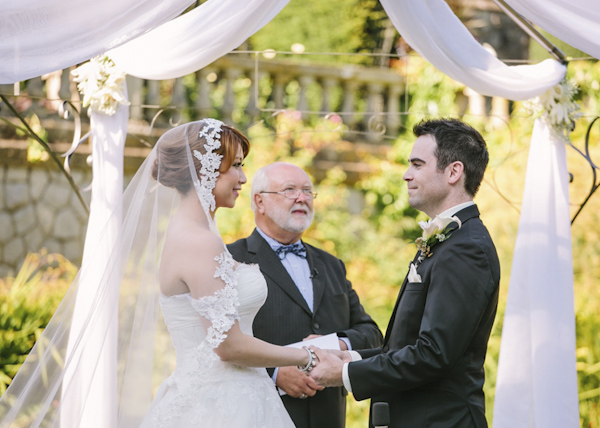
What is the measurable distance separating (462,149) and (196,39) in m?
1.41

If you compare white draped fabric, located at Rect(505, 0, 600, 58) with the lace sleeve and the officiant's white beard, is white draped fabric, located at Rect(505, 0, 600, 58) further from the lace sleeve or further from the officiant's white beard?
the lace sleeve

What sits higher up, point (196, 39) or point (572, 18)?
point (572, 18)

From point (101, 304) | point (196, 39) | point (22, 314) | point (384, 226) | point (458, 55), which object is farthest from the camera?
point (384, 226)

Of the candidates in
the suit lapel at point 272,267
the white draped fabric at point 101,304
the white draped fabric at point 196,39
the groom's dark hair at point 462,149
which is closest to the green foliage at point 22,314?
the white draped fabric at point 101,304

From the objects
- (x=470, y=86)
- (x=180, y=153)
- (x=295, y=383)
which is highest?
(x=470, y=86)

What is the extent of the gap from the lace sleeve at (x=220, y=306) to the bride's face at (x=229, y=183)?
0.39 metres

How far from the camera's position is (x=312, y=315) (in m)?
3.87

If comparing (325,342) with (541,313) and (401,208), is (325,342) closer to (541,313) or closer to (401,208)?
(541,313)

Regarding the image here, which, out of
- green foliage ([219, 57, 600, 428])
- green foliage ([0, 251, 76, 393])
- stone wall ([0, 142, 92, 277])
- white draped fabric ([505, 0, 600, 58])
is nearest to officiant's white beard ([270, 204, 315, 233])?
white draped fabric ([505, 0, 600, 58])

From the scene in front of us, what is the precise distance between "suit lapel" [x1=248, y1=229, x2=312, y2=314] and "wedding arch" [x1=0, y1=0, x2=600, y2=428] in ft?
2.61

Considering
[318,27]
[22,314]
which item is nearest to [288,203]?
[22,314]

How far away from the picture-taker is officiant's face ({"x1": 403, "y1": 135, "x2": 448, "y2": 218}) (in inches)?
124

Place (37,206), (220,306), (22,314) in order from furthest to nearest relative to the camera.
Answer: (37,206)
(22,314)
(220,306)

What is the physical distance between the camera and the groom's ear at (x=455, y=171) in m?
3.14
